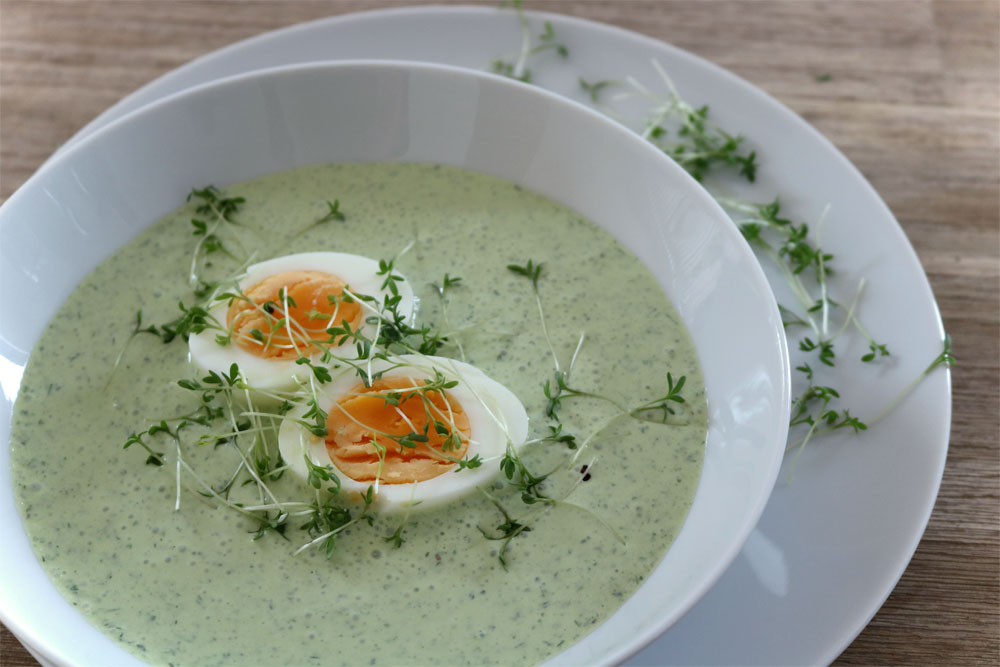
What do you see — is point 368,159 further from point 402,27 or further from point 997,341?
point 997,341

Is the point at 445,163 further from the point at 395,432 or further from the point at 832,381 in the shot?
the point at 832,381

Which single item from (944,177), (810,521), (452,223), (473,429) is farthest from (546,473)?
(944,177)

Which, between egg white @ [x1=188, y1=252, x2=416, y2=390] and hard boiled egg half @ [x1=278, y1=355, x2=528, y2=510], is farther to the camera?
egg white @ [x1=188, y1=252, x2=416, y2=390]

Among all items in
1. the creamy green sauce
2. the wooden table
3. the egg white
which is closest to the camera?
the creamy green sauce

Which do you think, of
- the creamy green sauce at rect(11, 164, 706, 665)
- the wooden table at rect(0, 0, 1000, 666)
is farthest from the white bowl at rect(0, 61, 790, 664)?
the wooden table at rect(0, 0, 1000, 666)

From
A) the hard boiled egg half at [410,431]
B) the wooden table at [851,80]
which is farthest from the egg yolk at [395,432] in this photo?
the wooden table at [851,80]

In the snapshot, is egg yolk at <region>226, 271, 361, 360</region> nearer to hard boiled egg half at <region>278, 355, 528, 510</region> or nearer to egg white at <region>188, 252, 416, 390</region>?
egg white at <region>188, 252, 416, 390</region>
